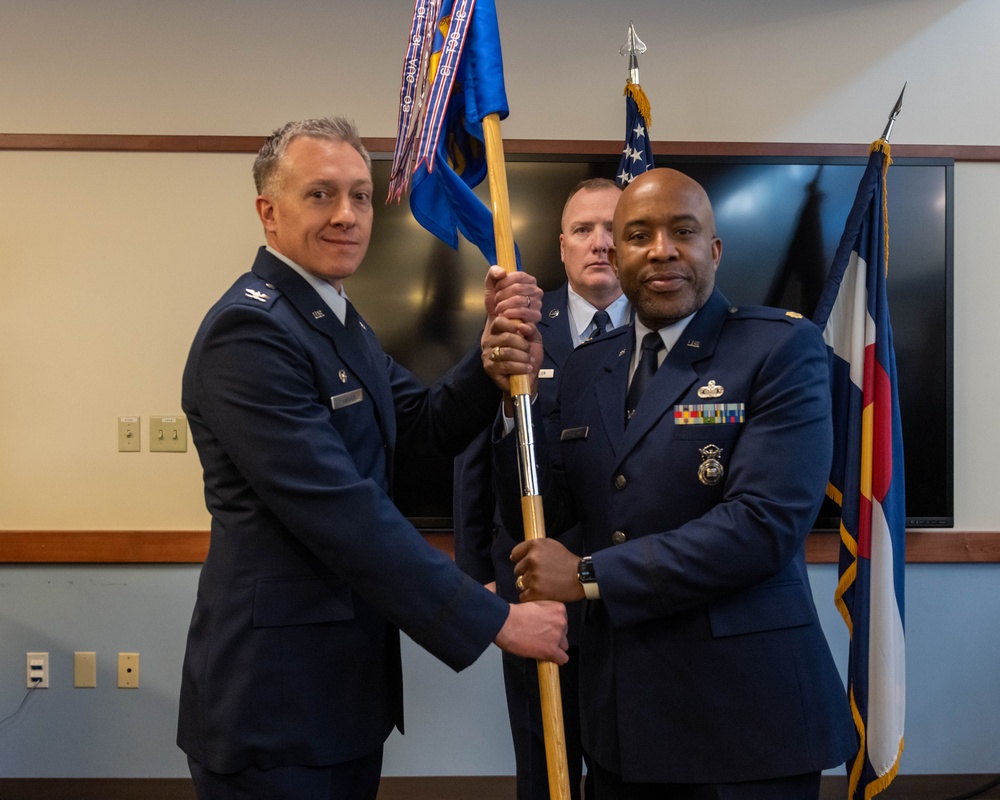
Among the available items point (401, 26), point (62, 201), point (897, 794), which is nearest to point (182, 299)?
point (62, 201)

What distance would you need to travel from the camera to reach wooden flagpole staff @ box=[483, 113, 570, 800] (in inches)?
57.6

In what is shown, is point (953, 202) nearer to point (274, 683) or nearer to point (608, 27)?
point (608, 27)

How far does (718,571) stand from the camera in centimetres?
131

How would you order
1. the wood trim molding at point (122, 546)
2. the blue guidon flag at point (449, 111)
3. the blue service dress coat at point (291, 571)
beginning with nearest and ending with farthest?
the blue service dress coat at point (291, 571) < the blue guidon flag at point (449, 111) < the wood trim molding at point (122, 546)

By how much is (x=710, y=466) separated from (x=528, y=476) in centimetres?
32

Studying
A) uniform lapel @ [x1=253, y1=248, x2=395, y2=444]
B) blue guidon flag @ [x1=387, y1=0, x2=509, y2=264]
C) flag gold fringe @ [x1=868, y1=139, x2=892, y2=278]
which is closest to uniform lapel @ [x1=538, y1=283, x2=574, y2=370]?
blue guidon flag @ [x1=387, y1=0, x2=509, y2=264]

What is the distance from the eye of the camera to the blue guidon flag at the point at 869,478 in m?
2.57

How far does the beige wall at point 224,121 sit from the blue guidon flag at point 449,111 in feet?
4.38

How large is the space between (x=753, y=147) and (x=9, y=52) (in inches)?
101

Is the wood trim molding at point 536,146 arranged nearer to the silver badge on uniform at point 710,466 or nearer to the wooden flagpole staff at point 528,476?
the wooden flagpole staff at point 528,476

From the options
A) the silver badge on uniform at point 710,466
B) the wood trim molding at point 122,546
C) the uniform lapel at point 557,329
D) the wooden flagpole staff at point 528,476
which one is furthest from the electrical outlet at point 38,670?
the silver badge on uniform at point 710,466

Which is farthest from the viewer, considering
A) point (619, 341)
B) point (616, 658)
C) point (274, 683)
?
point (619, 341)

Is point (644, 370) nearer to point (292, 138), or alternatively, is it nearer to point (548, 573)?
point (548, 573)

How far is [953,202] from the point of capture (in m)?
3.00
